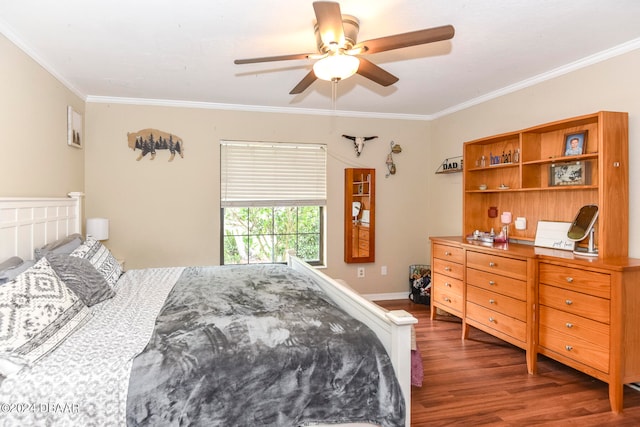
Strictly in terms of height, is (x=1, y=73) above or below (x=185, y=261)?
above

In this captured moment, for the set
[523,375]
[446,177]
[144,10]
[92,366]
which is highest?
[144,10]

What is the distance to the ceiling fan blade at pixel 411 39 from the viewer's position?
1873 millimetres

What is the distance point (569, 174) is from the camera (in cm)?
303

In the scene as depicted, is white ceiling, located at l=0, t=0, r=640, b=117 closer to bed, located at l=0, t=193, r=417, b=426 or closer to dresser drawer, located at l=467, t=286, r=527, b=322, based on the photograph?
bed, located at l=0, t=193, r=417, b=426

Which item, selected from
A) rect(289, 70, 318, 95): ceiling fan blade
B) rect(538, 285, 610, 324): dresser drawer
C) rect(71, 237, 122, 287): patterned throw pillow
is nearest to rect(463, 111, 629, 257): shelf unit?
rect(538, 285, 610, 324): dresser drawer

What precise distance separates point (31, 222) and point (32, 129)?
71 cm

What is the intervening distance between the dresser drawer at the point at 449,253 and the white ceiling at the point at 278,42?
62.0 inches

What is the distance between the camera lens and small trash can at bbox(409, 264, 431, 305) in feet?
15.2

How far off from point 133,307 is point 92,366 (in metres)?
0.76

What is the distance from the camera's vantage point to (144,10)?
7.36ft

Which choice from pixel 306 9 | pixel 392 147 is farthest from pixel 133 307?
pixel 392 147

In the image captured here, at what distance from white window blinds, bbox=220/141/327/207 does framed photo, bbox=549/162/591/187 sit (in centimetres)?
244

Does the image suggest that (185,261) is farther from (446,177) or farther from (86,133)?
(446,177)

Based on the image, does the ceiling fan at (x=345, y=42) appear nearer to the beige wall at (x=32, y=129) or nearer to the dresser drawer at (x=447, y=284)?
the beige wall at (x=32, y=129)
